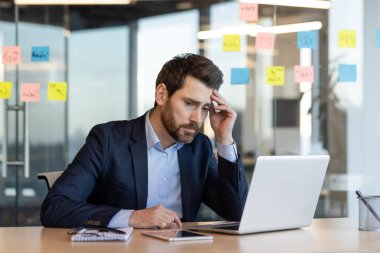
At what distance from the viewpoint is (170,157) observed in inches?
105

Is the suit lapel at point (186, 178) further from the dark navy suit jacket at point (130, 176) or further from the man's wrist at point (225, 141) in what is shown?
the man's wrist at point (225, 141)

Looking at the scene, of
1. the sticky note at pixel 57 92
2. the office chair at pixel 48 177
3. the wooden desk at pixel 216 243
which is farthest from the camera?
the sticky note at pixel 57 92

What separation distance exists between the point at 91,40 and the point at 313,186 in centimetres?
350

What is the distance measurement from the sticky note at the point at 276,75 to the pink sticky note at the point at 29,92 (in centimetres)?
165

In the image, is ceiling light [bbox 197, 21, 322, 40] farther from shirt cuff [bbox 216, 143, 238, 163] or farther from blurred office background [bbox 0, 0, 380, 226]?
shirt cuff [bbox 216, 143, 238, 163]

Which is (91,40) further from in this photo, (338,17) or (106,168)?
(106,168)

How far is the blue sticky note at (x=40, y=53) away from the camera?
5.17 meters

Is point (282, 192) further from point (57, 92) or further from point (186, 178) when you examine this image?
point (57, 92)

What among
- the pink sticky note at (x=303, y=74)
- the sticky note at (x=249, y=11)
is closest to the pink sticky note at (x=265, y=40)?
the sticky note at (x=249, y=11)

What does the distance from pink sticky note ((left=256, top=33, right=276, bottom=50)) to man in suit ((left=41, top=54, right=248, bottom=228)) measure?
110 inches

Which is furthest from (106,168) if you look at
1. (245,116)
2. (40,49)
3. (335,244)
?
(245,116)

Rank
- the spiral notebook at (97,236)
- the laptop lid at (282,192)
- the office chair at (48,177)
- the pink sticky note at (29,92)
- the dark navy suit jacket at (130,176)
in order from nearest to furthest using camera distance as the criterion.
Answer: the spiral notebook at (97,236) < the laptop lid at (282,192) < the dark navy suit jacket at (130,176) < the office chair at (48,177) < the pink sticky note at (29,92)

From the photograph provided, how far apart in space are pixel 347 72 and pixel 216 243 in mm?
3661

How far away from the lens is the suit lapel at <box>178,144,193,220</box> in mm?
2635
